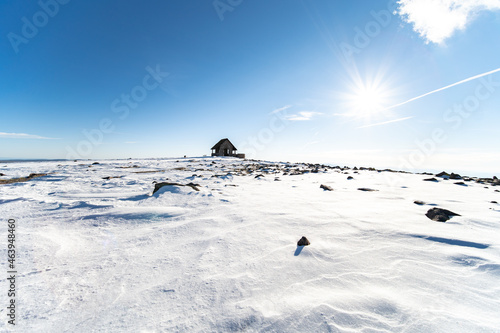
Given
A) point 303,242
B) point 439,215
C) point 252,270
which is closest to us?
point 252,270

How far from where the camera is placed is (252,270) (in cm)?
190

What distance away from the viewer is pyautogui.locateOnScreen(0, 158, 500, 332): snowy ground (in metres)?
1.33

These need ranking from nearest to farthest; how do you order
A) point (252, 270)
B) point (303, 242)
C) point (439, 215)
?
point (252, 270) → point (303, 242) → point (439, 215)

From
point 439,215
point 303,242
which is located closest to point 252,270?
point 303,242

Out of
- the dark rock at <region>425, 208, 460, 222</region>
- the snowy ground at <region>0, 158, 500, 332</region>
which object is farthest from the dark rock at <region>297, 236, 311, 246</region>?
the dark rock at <region>425, 208, 460, 222</region>

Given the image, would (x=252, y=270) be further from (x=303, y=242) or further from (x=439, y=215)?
(x=439, y=215)

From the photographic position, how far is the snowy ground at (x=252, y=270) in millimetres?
1333

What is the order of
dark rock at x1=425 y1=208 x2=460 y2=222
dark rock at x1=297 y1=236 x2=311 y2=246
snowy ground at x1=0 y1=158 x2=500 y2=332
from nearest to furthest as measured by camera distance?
snowy ground at x1=0 y1=158 x2=500 y2=332 → dark rock at x1=297 y1=236 x2=311 y2=246 → dark rock at x1=425 y1=208 x2=460 y2=222

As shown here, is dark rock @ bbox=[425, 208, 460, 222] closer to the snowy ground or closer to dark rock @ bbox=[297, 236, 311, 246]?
the snowy ground

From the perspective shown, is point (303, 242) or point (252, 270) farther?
point (303, 242)

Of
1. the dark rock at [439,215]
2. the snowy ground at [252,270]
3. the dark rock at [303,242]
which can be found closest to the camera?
the snowy ground at [252,270]

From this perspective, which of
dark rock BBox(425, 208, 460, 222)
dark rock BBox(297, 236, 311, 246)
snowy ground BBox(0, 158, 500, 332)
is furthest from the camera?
dark rock BBox(425, 208, 460, 222)

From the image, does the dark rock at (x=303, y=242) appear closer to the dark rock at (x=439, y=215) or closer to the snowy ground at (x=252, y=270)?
the snowy ground at (x=252, y=270)

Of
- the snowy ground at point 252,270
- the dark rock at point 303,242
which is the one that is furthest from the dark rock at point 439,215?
the dark rock at point 303,242
